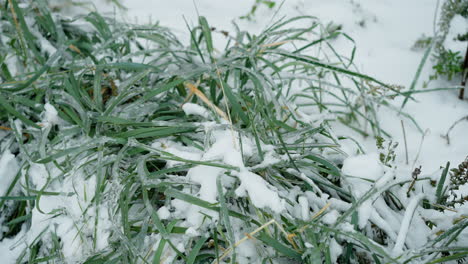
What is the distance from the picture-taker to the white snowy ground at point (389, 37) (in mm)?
1602

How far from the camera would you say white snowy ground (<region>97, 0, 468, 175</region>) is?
63.1 inches

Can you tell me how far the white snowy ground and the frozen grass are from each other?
264 mm

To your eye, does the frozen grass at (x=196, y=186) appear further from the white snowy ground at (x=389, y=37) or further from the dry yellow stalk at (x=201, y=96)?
the white snowy ground at (x=389, y=37)

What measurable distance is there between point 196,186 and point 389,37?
60.1 inches

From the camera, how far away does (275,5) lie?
2.36 metres

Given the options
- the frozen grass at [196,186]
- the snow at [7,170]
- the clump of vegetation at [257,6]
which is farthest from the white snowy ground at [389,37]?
the snow at [7,170]

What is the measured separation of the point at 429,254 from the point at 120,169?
86cm

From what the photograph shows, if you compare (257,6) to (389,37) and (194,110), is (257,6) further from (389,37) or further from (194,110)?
(194,110)

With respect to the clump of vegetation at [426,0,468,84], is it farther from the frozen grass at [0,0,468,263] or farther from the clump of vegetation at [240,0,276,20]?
the clump of vegetation at [240,0,276,20]

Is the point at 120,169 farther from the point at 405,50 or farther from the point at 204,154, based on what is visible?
the point at 405,50

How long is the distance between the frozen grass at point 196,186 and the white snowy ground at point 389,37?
264 mm

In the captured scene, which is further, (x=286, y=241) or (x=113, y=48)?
(x=113, y=48)

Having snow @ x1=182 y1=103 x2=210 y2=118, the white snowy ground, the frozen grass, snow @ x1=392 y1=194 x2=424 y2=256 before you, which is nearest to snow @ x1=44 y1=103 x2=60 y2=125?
the frozen grass

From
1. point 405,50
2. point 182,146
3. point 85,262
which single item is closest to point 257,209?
point 182,146
